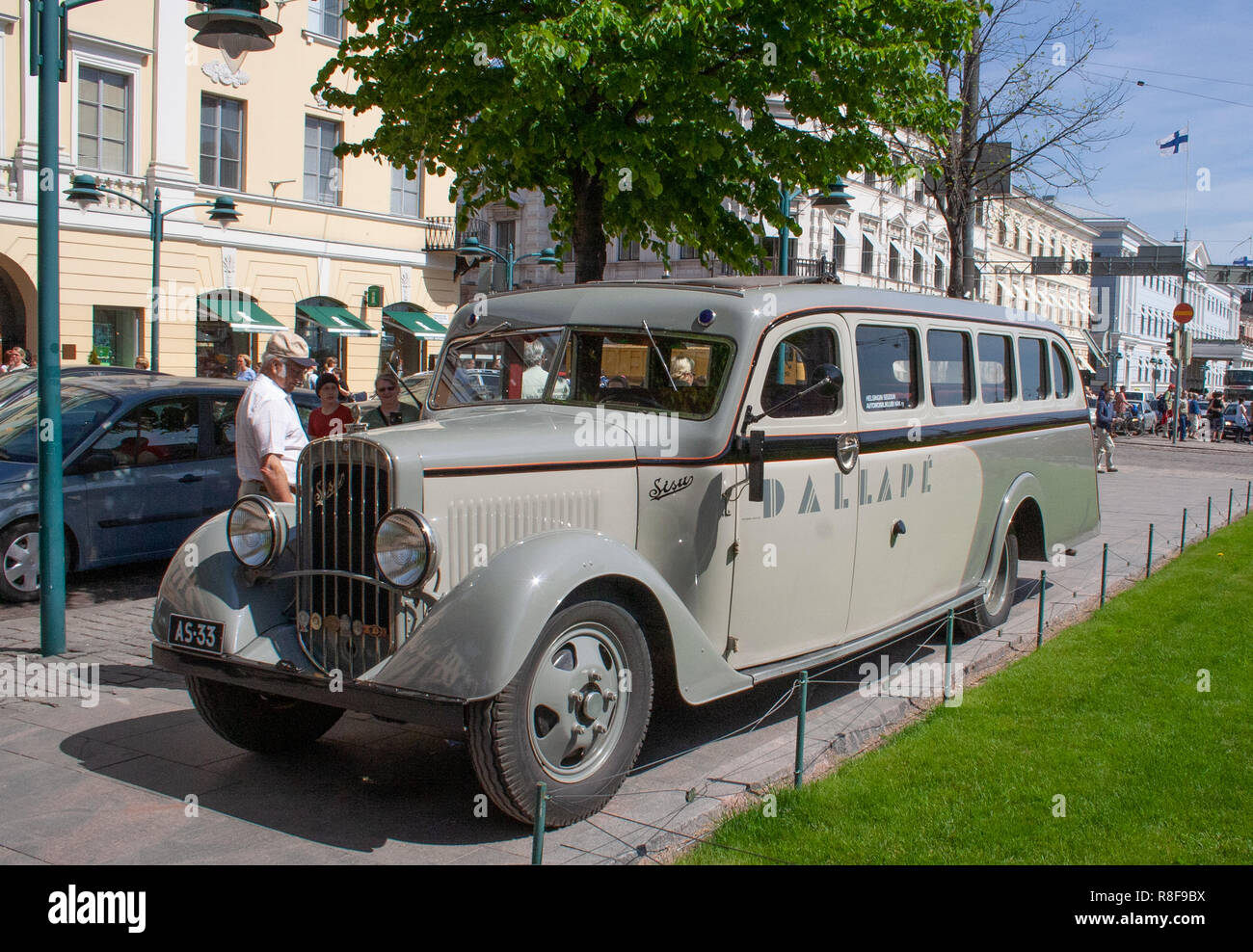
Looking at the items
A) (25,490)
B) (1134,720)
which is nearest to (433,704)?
(1134,720)

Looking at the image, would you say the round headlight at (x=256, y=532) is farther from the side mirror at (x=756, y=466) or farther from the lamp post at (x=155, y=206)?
the lamp post at (x=155, y=206)

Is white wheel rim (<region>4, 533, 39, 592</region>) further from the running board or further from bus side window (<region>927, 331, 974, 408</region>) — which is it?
bus side window (<region>927, 331, 974, 408</region>)

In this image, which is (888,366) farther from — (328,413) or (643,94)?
(328,413)

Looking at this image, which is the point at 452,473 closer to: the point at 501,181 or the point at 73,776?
the point at 73,776

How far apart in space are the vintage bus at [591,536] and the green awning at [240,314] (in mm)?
19655

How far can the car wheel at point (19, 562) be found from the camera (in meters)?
8.39

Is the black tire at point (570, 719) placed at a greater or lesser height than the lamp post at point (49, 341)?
lesser

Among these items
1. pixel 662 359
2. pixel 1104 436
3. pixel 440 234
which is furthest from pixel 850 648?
pixel 440 234

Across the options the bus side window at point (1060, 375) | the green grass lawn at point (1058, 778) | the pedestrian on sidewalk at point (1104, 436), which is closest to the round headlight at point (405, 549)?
the green grass lawn at point (1058, 778)

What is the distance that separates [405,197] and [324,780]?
85.0 ft

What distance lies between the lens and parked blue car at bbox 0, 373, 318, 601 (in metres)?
8.56

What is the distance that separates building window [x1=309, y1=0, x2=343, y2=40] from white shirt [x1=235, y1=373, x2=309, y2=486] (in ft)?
70.6

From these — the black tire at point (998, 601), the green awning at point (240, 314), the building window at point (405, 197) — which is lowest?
the black tire at point (998, 601)

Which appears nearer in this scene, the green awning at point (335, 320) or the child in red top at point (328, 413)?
the child in red top at point (328, 413)
